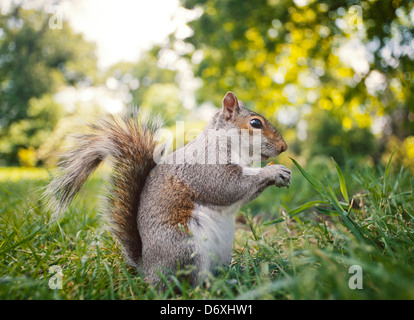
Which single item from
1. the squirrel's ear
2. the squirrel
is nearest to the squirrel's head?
the squirrel's ear

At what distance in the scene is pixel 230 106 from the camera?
5.09 feet

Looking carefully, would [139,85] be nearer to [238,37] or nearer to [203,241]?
[238,37]

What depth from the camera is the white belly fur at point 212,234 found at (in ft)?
3.65

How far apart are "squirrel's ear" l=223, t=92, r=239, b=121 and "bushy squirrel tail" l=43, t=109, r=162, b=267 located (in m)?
0.46

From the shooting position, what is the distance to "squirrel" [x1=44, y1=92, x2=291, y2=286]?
1.13m

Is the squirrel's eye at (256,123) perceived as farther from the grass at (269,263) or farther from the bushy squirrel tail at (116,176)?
the bushy squirrel tail at (116,176)

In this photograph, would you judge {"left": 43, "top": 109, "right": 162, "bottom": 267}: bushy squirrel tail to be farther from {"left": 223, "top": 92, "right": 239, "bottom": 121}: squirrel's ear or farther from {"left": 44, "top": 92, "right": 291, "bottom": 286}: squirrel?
{"left": 223, "top": 92, "right": 239, "bottom": 121}: squirrel's ear

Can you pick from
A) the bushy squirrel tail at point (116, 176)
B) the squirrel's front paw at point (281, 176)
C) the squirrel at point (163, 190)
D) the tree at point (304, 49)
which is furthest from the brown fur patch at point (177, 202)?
the tree at point (304, 49)

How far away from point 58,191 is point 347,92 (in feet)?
12.4

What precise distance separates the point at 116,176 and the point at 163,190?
9.8 inches

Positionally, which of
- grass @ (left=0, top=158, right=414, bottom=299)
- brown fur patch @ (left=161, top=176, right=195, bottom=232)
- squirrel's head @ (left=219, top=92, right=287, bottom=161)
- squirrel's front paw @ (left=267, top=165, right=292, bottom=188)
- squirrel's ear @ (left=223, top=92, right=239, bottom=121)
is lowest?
grass @ (left=0, top=158, right=414, bottom=299)
